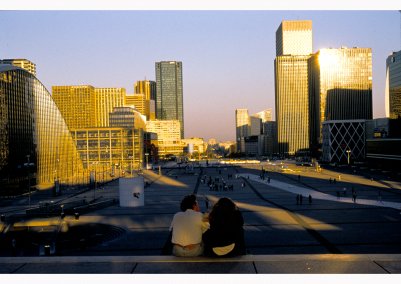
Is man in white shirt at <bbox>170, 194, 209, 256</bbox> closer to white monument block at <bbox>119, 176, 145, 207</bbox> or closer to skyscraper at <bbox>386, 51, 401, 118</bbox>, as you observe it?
white monument block at <bbox>119, 176, 145, 207</bbox>

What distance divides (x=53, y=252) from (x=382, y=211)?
88.0 feet

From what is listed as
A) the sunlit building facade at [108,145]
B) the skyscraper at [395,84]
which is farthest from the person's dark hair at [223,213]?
the sunlit building facade at [108,145]

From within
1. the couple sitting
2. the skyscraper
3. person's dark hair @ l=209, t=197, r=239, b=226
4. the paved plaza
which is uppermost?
the skyscraper

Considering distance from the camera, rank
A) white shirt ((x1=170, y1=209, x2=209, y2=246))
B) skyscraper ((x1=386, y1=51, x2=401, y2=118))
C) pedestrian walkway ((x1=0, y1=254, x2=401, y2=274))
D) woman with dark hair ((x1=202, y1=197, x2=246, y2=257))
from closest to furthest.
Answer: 1. pedestrian walkway ((x1=0, y1=254, x2=401, y2=274))
2. woman with dark hair ((x1=202, y1=197, x2=246, y2=257))
3. white shirt ((x1=170, y1=209, x2=209, y2=246))
4. skyscraper ((x1=386, y1=51, x2=401, y2=118))

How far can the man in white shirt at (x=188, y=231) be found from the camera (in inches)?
326

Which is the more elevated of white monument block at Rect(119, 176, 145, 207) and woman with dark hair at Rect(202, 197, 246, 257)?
woman with dark hair at Rect(202, 197, 246, 257)

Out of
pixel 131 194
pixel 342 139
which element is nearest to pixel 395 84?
pixel 342 139

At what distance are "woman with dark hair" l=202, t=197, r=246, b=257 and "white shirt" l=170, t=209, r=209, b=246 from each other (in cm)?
17

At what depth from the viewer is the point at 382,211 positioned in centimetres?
3594

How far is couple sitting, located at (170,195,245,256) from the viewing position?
26.6 feet

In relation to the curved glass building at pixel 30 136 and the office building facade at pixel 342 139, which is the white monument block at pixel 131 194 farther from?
the office building facade at pixel 342 139

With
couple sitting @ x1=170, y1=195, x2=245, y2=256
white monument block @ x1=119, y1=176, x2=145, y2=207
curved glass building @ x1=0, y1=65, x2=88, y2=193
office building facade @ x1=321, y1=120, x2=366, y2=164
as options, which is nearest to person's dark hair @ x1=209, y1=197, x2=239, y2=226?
couple sitting @ x1=170, y1=195, x2=245, y2=256

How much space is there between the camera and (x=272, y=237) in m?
26.0
